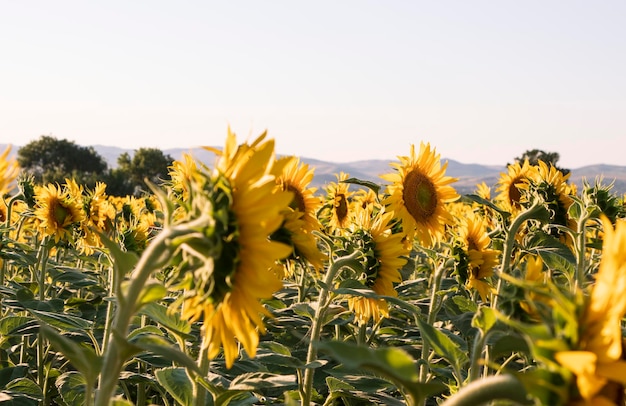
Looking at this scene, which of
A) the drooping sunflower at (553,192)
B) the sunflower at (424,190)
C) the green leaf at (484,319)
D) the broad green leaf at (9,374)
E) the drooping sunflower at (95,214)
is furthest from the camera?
the drooping sunflower at (95,214)

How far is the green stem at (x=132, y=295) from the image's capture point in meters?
1.44

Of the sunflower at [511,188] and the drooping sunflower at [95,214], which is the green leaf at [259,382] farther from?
the drooping sunflower at [95,214]

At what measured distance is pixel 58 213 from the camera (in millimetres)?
5902

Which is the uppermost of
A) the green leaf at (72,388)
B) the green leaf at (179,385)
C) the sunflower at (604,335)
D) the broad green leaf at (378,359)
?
the sunflower at (604,335)

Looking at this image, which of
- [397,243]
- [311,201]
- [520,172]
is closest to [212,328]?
[311,201]

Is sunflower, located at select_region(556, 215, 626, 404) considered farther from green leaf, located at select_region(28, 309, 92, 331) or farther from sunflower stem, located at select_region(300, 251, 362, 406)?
green leaf, located at select_region(28, 309, 92, 331)

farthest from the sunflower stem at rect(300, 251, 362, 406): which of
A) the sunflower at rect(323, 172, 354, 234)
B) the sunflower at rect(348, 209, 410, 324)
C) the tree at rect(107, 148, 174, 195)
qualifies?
the tree at rect(107, 148, 174, 195)

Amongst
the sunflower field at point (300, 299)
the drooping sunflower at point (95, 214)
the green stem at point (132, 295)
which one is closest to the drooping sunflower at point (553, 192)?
the sunflower field at point (300, 299)

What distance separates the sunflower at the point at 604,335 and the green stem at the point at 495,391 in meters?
0.09

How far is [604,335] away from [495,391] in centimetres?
20

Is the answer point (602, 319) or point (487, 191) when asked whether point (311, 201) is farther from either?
point (487, 191)

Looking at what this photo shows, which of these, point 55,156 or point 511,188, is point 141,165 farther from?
point 511,188

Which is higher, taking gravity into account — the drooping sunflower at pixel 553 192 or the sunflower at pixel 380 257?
the drooping sunflower at pixel 553 192

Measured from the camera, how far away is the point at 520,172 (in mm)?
5953
